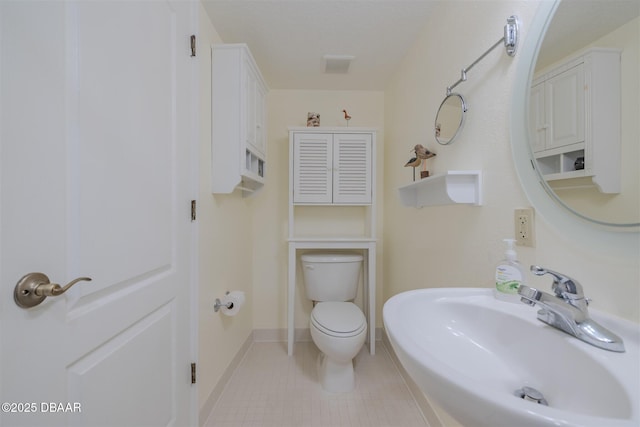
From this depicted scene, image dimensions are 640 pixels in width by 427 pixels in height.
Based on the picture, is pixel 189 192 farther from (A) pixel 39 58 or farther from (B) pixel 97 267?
(A) pixel 39 58

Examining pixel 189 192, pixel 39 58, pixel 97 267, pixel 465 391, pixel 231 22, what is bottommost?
pixel 465 391

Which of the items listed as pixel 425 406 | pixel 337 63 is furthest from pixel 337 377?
pixel 337 63

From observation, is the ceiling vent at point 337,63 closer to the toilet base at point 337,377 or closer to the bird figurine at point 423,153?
the bird figurine at point 423,153

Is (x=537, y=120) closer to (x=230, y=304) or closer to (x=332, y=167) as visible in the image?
(x=332, y=167)

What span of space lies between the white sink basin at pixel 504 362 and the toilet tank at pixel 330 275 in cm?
110

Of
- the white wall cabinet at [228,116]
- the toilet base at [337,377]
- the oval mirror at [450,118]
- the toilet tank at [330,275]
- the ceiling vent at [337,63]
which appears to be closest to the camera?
the oval mirror at [450,118]

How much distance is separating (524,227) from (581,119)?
1.06ft

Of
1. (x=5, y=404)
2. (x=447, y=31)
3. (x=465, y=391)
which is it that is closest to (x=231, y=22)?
(x=447, y=31)

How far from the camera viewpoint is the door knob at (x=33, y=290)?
1.63 ft

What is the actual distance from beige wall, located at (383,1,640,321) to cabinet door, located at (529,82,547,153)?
0.11 meters

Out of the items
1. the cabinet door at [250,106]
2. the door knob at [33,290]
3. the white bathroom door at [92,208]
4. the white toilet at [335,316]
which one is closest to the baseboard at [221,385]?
the white bathroom door at [92,208]

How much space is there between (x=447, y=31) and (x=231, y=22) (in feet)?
3.78

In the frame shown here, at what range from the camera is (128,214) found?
30.7 inches

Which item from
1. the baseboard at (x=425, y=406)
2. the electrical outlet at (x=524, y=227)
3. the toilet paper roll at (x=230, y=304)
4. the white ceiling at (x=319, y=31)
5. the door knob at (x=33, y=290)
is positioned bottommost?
the baseboard at (x=425, y=406)
